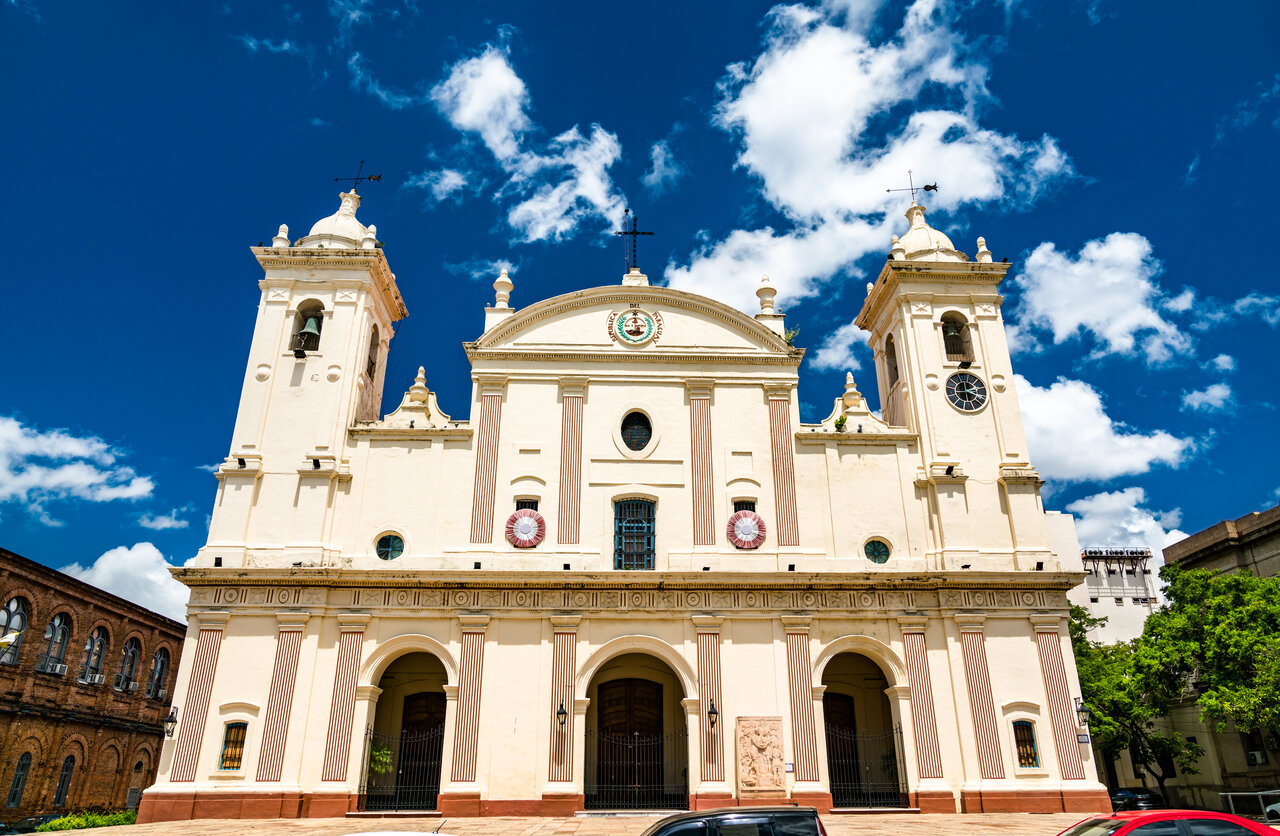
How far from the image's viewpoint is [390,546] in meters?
25.2

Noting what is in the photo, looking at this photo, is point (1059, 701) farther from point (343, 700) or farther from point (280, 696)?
point (280, 696)

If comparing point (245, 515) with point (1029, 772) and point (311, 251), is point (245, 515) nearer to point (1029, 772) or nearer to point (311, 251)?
point (311, 251)

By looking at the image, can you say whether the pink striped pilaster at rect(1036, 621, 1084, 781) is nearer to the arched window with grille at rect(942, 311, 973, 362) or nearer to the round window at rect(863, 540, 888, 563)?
the round window at rect(863, 540, 888, 563)

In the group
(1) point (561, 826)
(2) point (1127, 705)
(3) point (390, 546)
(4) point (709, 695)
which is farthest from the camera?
(2) point (1127, 705)

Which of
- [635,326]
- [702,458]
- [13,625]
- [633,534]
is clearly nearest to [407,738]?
[633,534]

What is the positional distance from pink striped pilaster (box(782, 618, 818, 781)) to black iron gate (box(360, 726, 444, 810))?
31.3 feet

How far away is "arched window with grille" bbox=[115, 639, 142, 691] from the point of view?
3662cm

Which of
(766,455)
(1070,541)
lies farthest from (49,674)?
(1070,541)

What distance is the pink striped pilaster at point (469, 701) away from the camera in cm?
2255

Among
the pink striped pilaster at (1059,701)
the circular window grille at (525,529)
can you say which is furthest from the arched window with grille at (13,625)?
the pink striped pilaster at (1059,701)

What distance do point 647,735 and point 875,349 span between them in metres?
15.9

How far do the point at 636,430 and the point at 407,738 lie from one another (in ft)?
36.1

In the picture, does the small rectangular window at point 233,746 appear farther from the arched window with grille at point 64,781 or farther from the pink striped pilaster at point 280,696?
the arched window with grille at point 64,781

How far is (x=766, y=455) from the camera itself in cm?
2652
